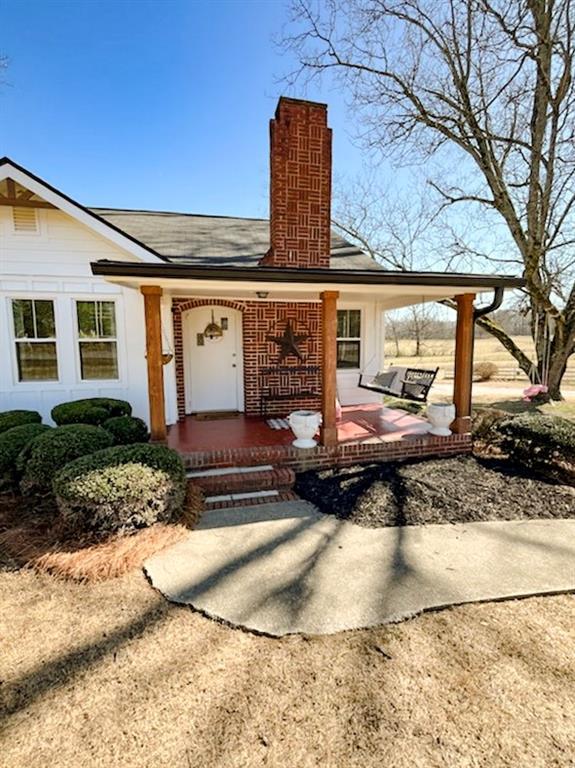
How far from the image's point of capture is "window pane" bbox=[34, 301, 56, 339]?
23.0ft

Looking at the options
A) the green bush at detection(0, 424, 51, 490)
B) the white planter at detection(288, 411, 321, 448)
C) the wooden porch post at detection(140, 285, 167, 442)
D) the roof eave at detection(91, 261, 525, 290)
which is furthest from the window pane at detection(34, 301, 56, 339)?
the white planter at detection(288, 411, 321, 448)

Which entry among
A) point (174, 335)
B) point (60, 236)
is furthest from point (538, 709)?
point (60, 236)

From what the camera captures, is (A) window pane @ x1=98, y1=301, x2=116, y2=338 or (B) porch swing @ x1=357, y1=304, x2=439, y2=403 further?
(A) window pane @ x1=98, y1=301, x2=116, y2=338

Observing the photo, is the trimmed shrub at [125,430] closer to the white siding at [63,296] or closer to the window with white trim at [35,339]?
the white siding at [63,296]

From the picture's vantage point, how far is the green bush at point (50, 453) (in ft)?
15.0

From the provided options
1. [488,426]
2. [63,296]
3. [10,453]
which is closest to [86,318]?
[63,296]

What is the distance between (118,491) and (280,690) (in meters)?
2.35

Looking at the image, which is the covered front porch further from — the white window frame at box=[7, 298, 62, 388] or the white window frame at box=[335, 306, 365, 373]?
the white window frame at box=[7, 298, 62, 388]

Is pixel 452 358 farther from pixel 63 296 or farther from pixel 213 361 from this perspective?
pixel 63 296

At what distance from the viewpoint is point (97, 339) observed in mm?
7238

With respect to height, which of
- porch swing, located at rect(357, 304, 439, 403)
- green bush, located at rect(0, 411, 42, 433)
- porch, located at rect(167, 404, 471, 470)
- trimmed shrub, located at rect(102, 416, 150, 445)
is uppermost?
porch swing, located at rect(357, 304, 439, 403)

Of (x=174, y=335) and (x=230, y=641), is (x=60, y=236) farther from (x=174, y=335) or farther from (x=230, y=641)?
(x=230, y=641)

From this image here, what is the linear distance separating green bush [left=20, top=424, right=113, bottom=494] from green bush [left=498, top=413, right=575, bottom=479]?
5878 millimetres

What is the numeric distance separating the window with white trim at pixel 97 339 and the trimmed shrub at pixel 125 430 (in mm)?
1575
